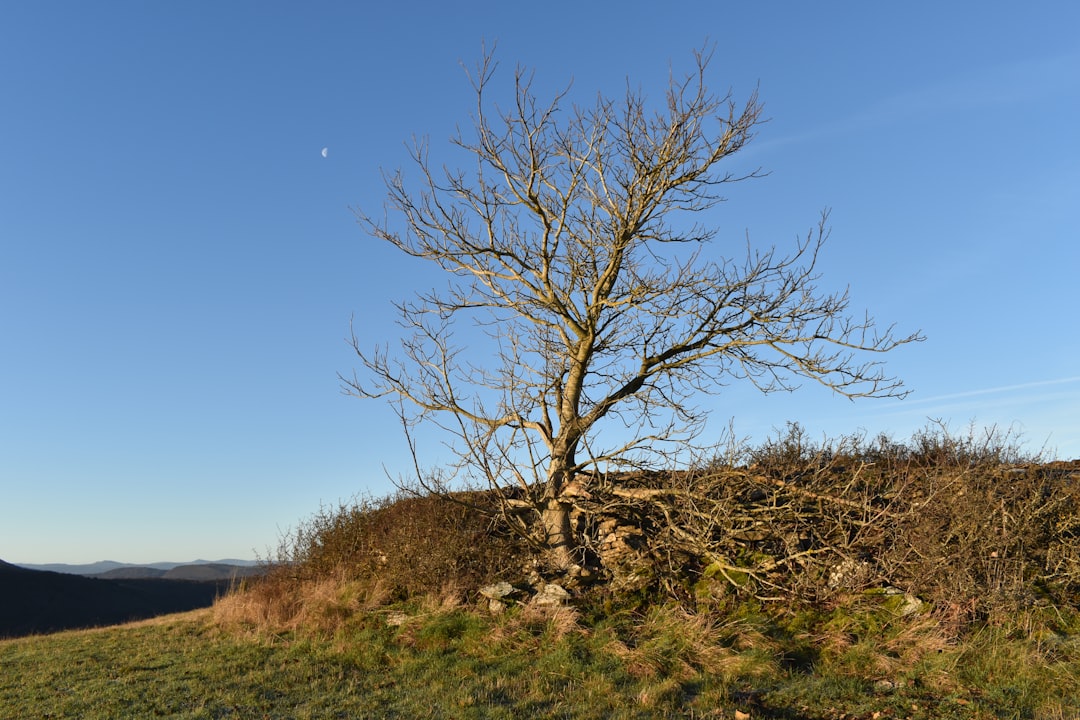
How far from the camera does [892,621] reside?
30.6 ft

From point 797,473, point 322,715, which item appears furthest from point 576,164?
point 322,715

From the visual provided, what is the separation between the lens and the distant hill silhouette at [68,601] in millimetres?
65625

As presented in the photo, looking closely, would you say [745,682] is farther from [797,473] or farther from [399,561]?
[399,561]

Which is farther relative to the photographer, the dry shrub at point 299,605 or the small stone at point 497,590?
the dry shrub at point 299,605

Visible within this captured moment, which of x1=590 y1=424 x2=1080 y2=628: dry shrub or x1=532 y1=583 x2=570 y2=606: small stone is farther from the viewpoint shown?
x1=532 y1=583 x2=570 y2=606: small stone

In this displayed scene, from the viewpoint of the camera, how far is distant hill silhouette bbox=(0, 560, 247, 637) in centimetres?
6562

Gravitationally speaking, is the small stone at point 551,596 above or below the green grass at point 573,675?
above

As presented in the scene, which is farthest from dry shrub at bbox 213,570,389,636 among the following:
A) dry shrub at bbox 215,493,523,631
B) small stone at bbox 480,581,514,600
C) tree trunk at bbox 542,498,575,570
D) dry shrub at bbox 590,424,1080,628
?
dry shrub at bbox 590,424,1080,628

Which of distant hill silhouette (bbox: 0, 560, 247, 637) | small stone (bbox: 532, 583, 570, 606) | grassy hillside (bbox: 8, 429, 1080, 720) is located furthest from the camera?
distant hill silhouette (bbox: 0, 560, 247, 637)

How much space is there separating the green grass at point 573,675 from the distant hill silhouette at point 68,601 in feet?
189

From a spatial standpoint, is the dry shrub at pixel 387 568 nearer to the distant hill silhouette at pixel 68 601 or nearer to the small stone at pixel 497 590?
the small stone at pixel 497 590

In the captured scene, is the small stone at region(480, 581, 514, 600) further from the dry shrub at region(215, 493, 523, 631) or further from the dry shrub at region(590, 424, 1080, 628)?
the dry shrub at region(590, 424, 1080, 628)

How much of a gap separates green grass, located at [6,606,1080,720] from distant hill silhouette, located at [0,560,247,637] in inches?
2264

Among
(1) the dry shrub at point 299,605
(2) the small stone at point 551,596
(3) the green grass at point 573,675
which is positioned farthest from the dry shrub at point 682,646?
(1) the dry shrub at point 299,605
